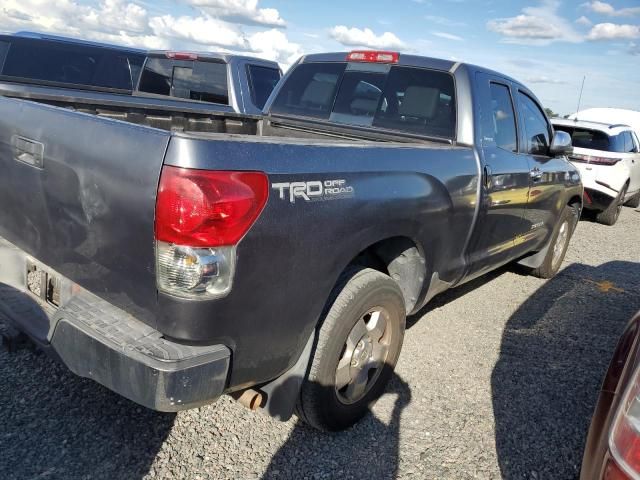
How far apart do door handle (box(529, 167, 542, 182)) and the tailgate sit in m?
3.17

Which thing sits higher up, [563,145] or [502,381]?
[563,145]

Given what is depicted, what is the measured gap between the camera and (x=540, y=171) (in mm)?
4293

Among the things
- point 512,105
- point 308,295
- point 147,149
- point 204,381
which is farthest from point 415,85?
point 204,381

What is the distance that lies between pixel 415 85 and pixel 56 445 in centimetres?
292

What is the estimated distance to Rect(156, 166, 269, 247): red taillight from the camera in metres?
1.75

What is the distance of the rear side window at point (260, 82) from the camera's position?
6.81 meters

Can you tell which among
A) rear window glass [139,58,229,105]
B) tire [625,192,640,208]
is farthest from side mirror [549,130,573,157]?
tire [625,192,640,208]

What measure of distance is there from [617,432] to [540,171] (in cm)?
301

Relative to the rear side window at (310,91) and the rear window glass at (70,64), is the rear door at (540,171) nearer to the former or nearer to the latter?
the rear side window at (310,91)

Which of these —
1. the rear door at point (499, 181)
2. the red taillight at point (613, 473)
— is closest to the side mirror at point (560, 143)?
the rear door at point (499, 181)

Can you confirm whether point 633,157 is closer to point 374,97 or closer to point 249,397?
point 374,97

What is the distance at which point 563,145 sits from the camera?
4.34 metres

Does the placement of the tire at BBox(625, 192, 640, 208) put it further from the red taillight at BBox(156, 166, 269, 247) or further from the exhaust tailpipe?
the red taillight at BBox(156, 166, 269, 247)

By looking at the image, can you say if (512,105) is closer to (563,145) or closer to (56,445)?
(563,145)
